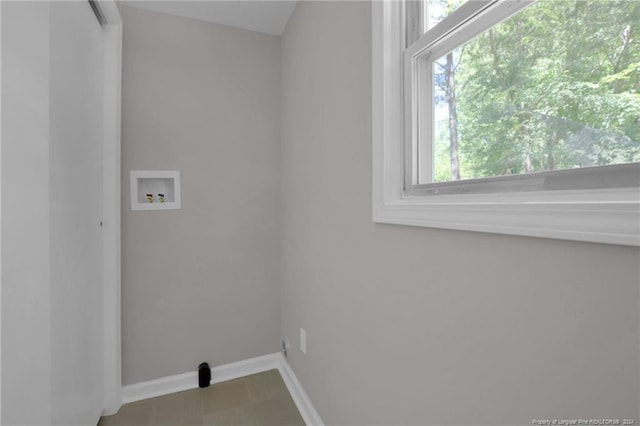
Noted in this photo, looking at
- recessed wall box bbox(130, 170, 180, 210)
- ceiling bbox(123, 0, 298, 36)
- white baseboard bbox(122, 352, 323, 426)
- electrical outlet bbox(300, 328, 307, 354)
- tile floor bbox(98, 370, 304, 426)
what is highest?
ceiling bbox(123, 0, 298, 36)

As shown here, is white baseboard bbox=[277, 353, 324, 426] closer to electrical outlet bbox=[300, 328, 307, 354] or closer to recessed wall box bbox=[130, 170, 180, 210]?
electrical outlet bbox=[300, 328, 307, 354]

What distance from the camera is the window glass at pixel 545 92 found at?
47 cm

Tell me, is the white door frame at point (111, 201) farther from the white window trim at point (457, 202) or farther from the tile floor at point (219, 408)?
the white window trim at point (457, 202)

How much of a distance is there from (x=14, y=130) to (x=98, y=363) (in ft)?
4.20

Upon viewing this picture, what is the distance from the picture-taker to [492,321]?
597 millimetres

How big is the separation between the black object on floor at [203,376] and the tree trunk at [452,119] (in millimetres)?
1914

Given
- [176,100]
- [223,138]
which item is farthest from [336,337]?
[176,100]

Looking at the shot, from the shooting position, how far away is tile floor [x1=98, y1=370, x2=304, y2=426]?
1514 millimetres

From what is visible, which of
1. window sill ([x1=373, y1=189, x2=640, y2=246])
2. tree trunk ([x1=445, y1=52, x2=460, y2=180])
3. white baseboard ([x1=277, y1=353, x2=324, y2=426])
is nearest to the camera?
window sill ([x1=373, y1=189, x2=640, y2=246])

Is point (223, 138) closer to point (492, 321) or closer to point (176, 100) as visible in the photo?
point (176, 100)

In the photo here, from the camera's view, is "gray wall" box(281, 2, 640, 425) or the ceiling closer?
"gray wall" box(281, 2, 640, 425)

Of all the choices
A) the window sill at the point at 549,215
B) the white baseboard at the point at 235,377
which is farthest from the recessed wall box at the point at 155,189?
the window sill at the point at 549,215

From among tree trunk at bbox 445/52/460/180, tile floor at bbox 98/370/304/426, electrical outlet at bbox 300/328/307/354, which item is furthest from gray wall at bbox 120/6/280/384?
tree trunk at bbox 445/52/460/180

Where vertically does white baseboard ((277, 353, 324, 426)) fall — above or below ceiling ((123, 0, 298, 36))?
below
